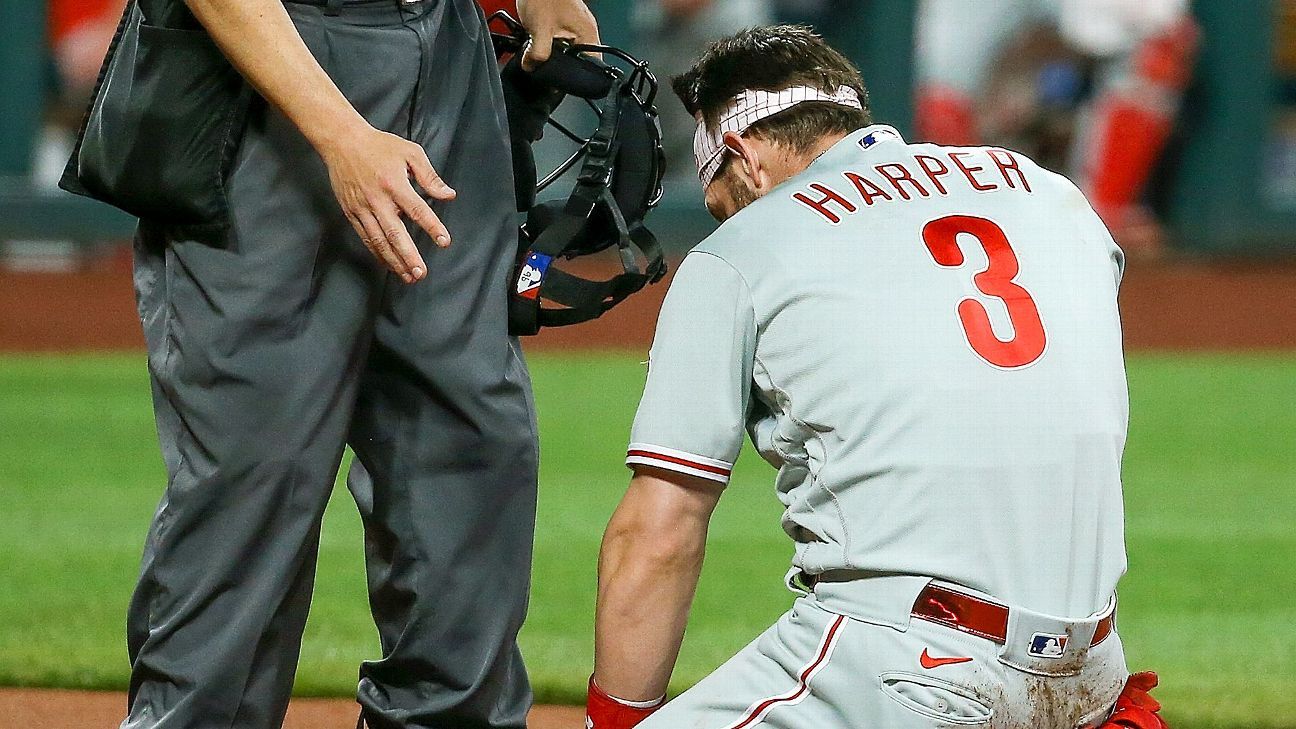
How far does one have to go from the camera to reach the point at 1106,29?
12.4 meters

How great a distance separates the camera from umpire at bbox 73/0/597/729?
208 centimetres

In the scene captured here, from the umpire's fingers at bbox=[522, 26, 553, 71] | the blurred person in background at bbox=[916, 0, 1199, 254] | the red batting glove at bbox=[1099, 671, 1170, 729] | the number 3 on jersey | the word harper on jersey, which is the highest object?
the umpire's fingers at bbox=[522, 26, 553, 71]

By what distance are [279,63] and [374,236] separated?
233 millimetres

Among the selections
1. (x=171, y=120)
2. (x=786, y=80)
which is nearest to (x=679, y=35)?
(x=786, y=80)

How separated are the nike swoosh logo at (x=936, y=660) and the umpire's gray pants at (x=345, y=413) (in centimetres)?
68

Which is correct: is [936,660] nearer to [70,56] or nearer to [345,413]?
[345,413]

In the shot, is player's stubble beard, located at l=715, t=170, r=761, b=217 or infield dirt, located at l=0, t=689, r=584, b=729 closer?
player's stubble beard, located at l=715, t=170, r=761, b=217

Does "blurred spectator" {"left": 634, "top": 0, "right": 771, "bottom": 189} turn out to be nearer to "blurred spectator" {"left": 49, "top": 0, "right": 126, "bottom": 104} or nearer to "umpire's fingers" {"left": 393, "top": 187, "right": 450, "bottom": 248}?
"blurred spectator" {"left": 49, "top": 0, "right": 126, "bottom": 104}

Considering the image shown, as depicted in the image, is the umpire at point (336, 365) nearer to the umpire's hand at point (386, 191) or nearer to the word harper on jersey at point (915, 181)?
the umpire's hand at point (386, 191)

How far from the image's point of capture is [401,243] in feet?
6.73

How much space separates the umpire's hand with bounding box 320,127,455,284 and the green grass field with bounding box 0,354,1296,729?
5.14 feet

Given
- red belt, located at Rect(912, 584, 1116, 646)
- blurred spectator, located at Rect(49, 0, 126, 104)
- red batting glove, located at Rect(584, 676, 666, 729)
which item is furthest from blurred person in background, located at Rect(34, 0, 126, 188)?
red belt, located at Rect(912, 584, 1116, 646)

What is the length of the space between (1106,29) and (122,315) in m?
7.30

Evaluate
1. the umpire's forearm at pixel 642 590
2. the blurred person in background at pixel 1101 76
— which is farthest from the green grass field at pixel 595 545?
the blurred person in background at pixel 1101 76
